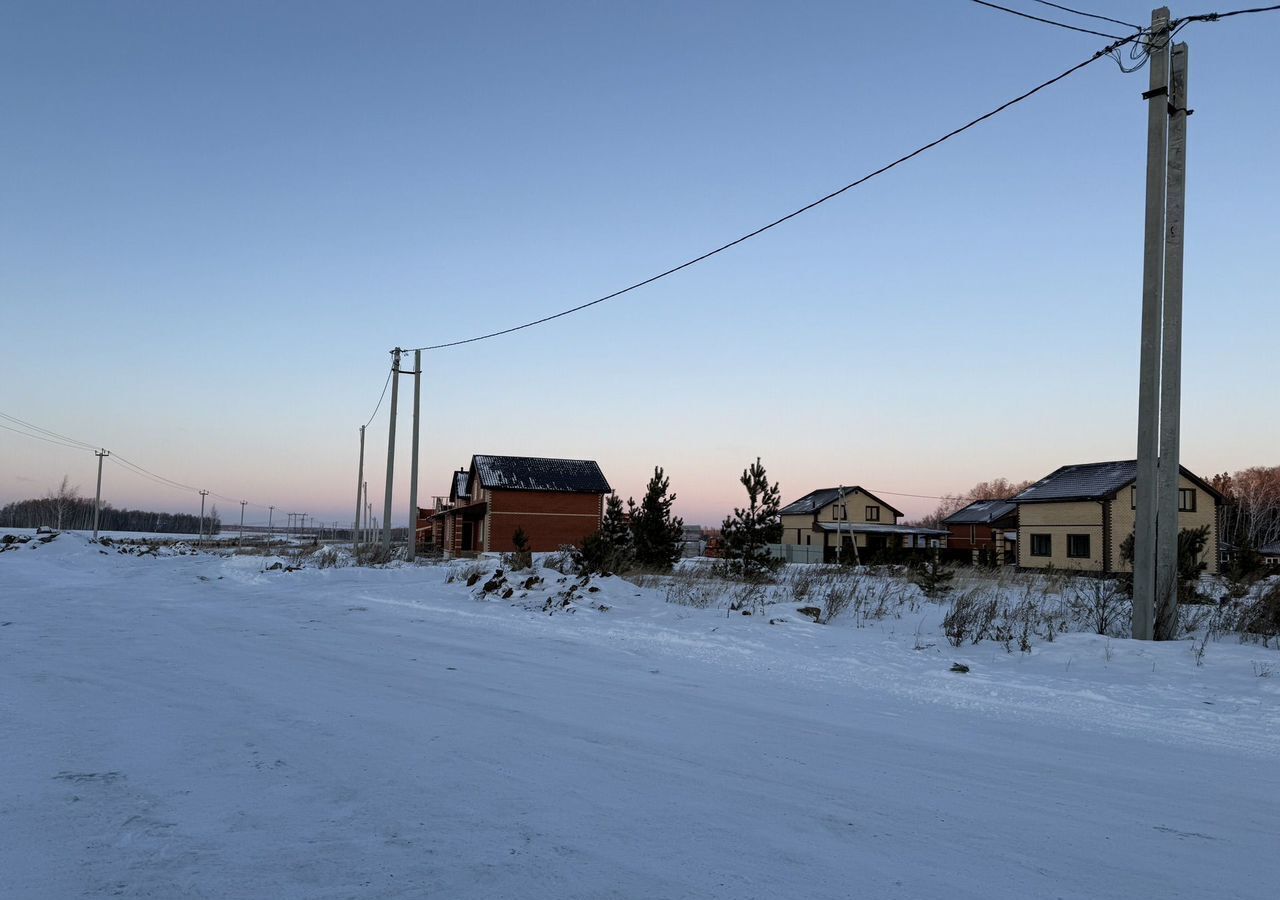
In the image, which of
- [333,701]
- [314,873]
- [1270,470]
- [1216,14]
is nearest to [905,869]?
[314,873]

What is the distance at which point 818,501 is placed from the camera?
2603 inches

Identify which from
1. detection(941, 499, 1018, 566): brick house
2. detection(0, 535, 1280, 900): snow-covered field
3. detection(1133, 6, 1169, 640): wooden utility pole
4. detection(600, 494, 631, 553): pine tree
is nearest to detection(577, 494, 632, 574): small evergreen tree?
detection(600, 494, 631, 553): pine tree

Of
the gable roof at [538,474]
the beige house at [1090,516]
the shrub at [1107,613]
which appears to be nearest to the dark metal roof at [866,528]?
the beige house at [1090,516]

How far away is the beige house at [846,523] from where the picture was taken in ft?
207

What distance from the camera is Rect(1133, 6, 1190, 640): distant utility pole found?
9266 mm

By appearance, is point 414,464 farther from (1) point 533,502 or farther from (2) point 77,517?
(2) point 77,517

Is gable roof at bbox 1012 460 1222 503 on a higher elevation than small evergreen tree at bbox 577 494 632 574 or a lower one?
higher

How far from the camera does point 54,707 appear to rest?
5297 mm

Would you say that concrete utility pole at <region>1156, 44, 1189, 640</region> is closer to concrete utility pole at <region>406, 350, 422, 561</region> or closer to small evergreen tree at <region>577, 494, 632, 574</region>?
small evergreen tree at <region>577, 494, 632, 574</region>

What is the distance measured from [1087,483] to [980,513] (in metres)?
22.3

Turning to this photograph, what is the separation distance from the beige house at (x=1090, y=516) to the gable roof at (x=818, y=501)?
20.2 meters

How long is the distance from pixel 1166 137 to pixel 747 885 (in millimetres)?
10831

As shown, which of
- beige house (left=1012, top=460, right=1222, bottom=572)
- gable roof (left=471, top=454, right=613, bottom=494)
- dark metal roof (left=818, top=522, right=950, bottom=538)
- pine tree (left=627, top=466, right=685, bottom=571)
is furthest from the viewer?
dark metal roof (left=818, top=522, right=950, bottom=538)

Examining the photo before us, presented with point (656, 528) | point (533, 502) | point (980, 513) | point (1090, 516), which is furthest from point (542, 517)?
point (980, 513)
